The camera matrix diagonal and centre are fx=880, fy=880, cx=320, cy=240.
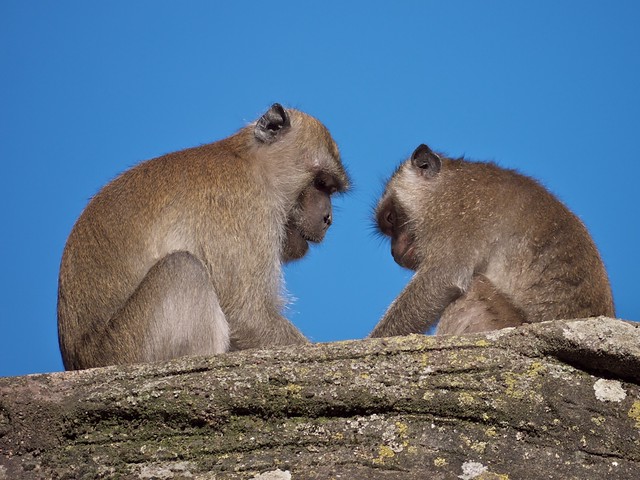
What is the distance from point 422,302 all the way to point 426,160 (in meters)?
1.57

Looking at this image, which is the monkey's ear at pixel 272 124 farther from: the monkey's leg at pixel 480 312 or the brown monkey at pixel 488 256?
the monkey's leg at pixel 480 312

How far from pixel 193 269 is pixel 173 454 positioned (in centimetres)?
227

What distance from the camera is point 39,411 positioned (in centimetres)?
381

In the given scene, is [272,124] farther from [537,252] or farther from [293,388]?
[293,388]

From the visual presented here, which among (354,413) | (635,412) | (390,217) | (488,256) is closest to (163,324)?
(354,413)

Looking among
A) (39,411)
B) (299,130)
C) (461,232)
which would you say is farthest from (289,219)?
(39,411)

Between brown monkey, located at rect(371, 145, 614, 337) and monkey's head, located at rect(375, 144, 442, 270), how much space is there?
1 centimetres

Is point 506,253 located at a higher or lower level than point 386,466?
higher

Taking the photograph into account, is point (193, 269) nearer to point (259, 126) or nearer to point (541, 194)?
point (259, 126)

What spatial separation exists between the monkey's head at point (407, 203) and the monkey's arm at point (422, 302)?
41 cm

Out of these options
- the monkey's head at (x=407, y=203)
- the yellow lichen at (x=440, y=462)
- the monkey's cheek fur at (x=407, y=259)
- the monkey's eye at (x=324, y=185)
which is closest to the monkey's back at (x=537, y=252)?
the monkey's head at (x=407, y=203)

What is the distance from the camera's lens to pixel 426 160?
7.80 m

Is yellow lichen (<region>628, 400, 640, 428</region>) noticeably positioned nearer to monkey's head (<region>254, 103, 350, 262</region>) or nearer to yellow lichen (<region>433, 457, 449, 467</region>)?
yellow lichen (<region>433, 457, 449, 467</region>)

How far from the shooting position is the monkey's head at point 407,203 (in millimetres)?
7504
